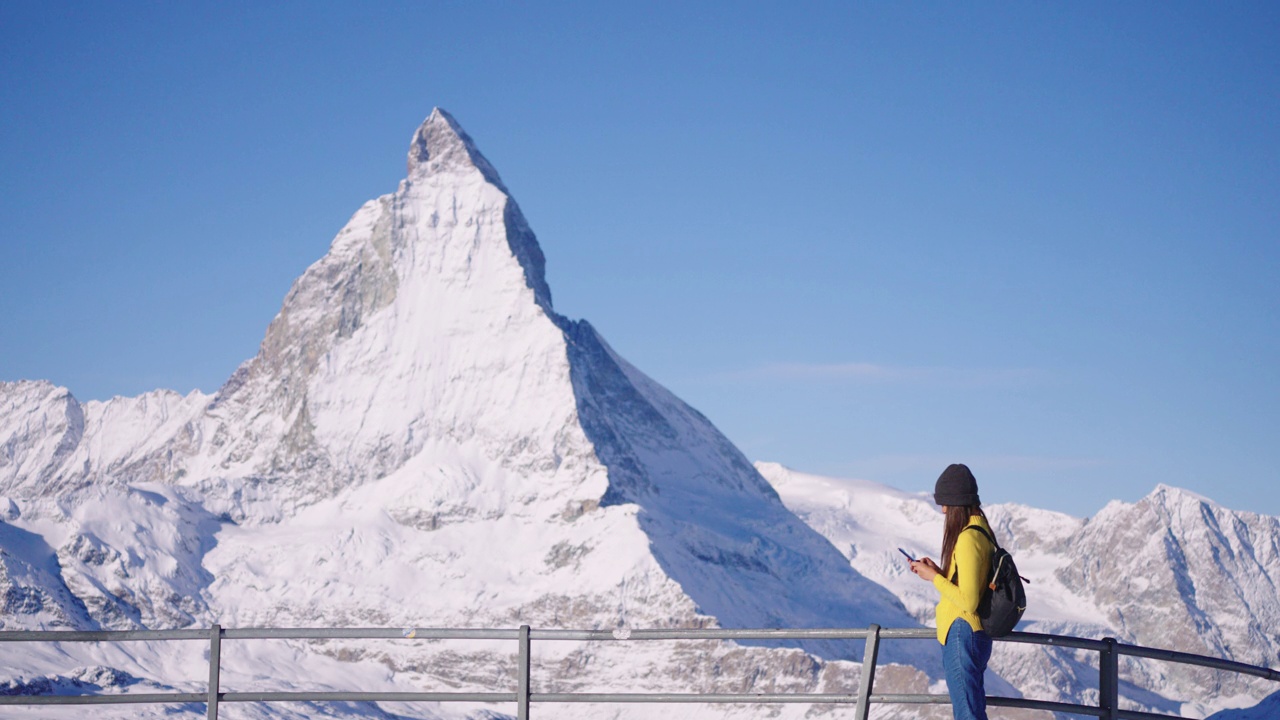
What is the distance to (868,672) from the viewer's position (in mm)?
14438

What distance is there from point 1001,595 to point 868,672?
1716 millimetres

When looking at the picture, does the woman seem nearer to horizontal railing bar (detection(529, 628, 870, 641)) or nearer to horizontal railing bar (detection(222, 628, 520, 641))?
horizontal railing bar (detection(529, 628, 870, 641))

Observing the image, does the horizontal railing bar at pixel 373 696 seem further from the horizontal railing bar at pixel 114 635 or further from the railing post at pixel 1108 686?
the railing post at pixel 1108 686

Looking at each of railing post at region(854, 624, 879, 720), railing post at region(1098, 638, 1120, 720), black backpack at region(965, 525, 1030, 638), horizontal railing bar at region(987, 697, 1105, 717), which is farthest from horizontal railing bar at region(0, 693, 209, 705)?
railing post at region(1098, 638, 1120, 720)

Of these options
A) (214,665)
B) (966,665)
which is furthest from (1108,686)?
(214,665)

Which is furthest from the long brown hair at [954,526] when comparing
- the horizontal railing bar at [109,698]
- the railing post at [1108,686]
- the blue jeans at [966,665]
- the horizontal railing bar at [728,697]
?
the horizontal railing bar at [109,698]

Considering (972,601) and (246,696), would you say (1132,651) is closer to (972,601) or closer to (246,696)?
(972,601)

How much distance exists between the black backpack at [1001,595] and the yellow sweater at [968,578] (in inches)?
2.1

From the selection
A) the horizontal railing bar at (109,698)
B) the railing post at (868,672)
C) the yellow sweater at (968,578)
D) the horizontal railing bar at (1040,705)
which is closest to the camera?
the yellow sweater at (968,578)

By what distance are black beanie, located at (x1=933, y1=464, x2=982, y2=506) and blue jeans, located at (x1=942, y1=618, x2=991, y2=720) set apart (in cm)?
106

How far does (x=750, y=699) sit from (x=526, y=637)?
2.27 metres

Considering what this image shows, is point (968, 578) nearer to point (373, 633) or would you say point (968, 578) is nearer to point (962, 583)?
point (962, 583)

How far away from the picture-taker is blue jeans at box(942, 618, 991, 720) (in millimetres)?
13602

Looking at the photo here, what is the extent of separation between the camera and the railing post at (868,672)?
45.8ft
